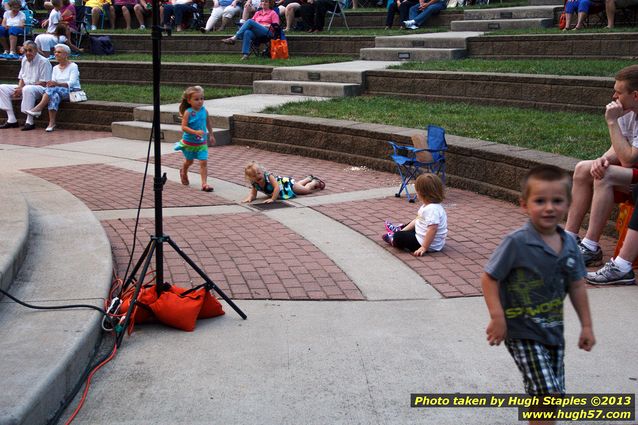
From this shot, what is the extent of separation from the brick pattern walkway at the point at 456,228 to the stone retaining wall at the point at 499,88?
3.07 metres

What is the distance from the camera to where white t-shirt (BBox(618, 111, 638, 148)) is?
21.0 feet

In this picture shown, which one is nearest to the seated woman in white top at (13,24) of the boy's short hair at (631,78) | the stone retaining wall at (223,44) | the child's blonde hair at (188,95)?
the stone retaining wall at (223,44)

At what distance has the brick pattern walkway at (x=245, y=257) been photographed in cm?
593

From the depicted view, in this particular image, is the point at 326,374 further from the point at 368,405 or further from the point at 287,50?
the point at 287,50

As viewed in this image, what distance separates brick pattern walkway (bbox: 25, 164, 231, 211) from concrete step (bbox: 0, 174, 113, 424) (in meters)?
1.18

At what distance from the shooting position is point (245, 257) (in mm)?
6629

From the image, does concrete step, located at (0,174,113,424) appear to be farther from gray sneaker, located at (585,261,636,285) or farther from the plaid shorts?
gray sneaker, located at (585,261,636,285)

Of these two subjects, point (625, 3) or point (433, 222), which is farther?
point (625, 3)

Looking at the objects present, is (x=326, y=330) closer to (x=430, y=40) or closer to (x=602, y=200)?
(x=602, y=200)

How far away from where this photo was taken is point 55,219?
7.01m

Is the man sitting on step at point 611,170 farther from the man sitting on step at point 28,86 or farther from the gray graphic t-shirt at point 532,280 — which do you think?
the man sitting on step at point 28,86

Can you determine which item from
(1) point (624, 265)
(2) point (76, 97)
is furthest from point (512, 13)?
(1) point (624, 265)

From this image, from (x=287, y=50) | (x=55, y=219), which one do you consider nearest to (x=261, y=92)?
(x=287, y=50)

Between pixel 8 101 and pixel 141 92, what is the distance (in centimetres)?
231
